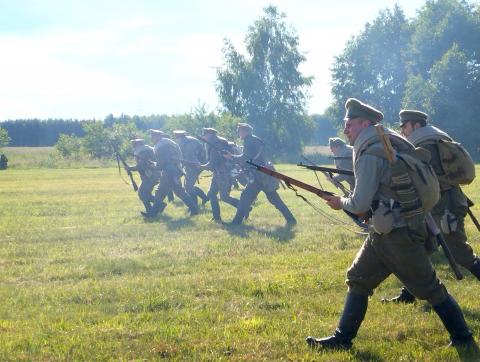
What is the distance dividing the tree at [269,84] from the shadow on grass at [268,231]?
52947 mm

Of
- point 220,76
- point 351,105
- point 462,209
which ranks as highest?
point 220,76

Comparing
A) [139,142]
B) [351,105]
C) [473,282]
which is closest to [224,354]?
[351,105]

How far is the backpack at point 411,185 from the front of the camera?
207 inches

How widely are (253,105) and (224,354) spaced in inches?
2480

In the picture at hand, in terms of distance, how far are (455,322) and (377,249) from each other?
34.2 inches

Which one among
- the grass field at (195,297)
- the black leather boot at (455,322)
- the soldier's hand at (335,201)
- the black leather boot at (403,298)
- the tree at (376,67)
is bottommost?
the grass field at (195,297)

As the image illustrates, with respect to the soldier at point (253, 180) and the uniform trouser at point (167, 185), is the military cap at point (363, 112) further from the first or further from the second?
the uniform trouser at point (167, 185)

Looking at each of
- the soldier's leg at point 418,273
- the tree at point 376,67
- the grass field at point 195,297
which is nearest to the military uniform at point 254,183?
the grass field at point 195,297

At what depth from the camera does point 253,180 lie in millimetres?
14797

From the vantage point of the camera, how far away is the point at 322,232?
13094mm

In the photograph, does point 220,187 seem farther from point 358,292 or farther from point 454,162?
point 358,292

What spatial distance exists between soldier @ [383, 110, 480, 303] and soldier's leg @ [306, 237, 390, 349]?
4.63ft

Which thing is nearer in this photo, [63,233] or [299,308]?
[299,308]

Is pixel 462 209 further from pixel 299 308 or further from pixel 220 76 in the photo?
pixel 220 76
